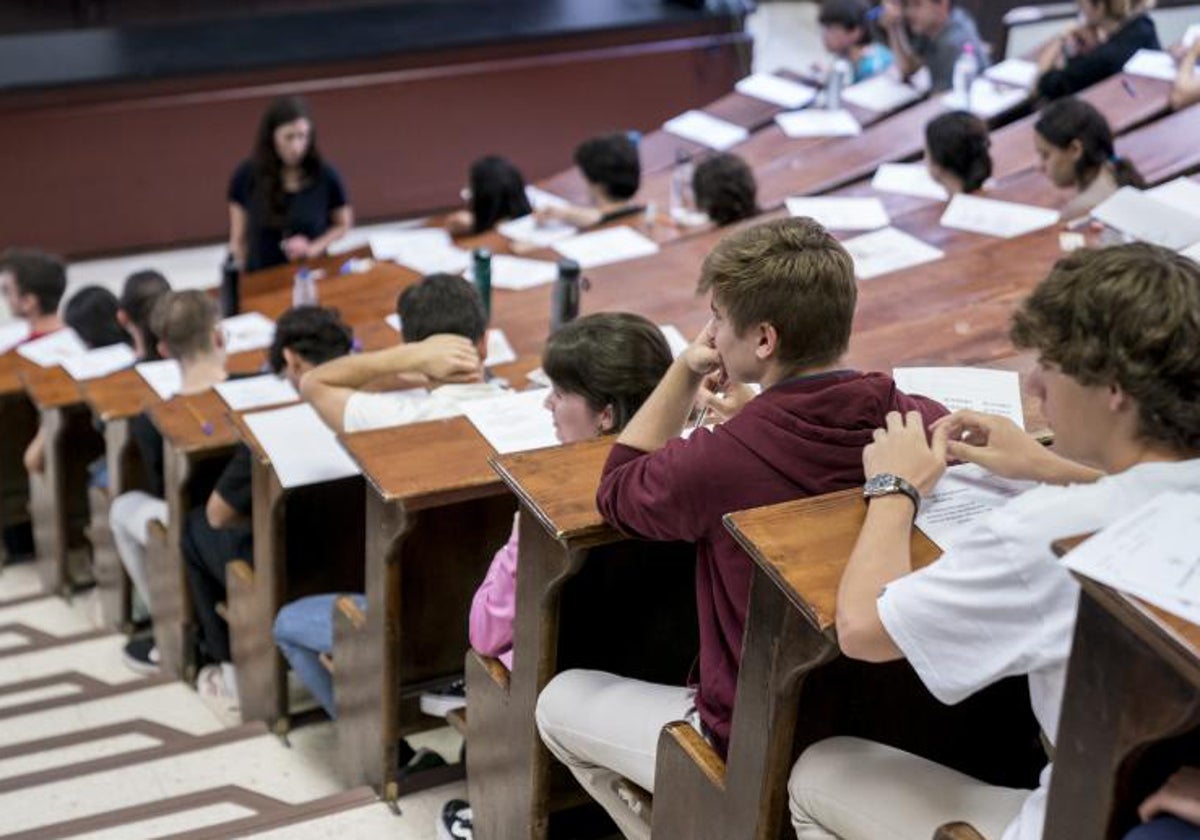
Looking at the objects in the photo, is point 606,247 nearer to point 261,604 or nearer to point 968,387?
point 261,604

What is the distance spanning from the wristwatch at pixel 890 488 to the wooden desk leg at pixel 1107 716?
428 mm

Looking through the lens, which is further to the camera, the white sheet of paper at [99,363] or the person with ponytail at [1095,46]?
the person with ponytail at [1095,46]

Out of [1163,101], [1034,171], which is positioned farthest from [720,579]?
[1163,101]

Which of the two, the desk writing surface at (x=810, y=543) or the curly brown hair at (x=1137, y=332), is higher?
the curly brown hair at (x=1137, y=332)

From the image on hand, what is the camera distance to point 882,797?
2.02m

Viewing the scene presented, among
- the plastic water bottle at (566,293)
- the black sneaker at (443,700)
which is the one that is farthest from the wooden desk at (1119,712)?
the plastic water bottle at (566,293)

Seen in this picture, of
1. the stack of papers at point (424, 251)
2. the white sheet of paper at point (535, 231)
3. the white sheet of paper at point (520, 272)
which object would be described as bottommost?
the stack of papers at point (424, 251)

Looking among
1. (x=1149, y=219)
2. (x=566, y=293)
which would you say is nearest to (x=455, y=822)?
(x=566, y=293)

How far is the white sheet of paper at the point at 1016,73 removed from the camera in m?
6.21

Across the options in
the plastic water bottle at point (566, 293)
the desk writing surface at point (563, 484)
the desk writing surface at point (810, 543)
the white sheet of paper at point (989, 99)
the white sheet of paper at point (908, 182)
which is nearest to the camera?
Result: the desk writing surface at point (810, 543)

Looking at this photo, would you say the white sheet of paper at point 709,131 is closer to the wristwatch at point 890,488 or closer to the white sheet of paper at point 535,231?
the white sheet of paper at point 535,231

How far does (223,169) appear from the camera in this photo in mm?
7574

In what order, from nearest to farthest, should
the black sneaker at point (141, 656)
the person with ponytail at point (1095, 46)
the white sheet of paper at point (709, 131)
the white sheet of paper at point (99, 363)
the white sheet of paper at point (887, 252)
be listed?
the black sneaker at point (141, 656), the white sheet of paper at point (887, 252), the white sheet of paper at point (99, 363), the person with ponytail at point (1095, 46), the white sheet of paper at point (709, 131)

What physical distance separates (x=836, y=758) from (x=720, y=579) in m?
0.29
